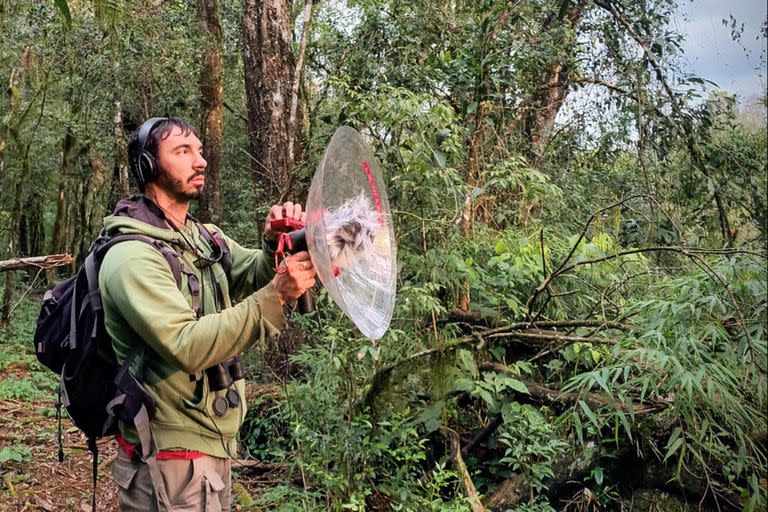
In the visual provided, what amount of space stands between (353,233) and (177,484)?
3.47 ft

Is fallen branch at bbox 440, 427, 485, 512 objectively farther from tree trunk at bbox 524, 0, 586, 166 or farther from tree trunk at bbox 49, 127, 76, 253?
tree trunk at bbox 49, 127, 76, 253

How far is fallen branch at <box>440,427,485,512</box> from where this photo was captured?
399 centimetres

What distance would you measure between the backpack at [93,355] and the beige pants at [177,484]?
0.56 ft

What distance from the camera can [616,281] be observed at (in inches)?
167

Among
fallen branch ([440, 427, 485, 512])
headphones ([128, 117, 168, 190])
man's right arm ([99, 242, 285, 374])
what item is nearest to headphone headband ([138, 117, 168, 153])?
headphones ([128, 117, 168, 190])

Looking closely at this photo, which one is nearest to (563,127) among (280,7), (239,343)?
(280,7)

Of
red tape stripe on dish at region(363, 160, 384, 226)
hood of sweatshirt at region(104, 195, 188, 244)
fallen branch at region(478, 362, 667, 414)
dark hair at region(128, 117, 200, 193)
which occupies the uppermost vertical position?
dark hair at region(128, 117, 200, 193)

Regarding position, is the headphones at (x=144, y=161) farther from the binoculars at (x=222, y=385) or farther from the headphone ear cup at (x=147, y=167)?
the binoculars at (x=222, y=385)

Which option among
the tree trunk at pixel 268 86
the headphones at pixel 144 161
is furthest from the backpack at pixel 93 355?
the tree trunk at pixel 268 86

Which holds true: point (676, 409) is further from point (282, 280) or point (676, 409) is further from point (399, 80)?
point (399, 80)

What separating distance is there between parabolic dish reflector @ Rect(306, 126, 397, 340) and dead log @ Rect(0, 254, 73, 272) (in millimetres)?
5055

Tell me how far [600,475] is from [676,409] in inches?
37.8

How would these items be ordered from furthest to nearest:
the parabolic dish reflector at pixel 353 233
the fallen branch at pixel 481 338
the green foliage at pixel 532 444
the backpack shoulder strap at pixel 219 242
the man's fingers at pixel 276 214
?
the fallen branch at pixel 481 338 < the green foliage at pixel 532 444 < the backpack shoulder strap at pixel 219 242 < the man's fingers at pixel 276 214 < the parabolic dish reflector at pixel 353 233

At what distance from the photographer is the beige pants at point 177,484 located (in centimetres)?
245
